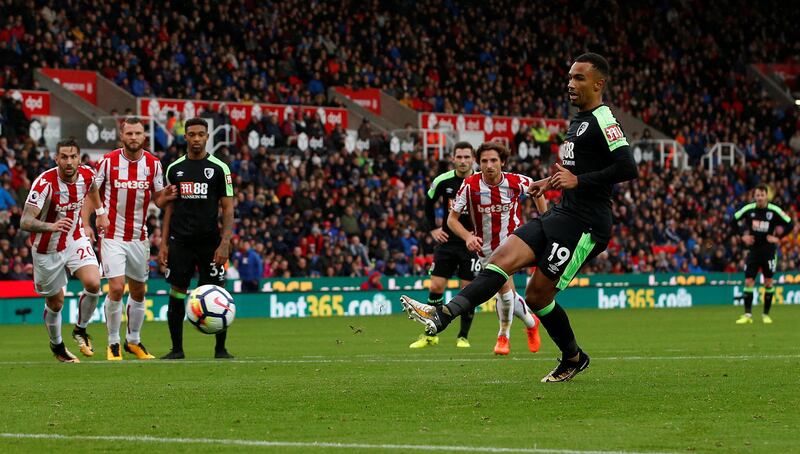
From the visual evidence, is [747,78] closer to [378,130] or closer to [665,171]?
[665,171]

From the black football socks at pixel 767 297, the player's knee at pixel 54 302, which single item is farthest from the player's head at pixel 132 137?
the black football socks at pixel 767 297

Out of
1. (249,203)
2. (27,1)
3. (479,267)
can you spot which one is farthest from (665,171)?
(479,267)

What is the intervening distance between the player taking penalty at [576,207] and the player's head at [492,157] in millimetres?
4913

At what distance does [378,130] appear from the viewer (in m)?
40.2

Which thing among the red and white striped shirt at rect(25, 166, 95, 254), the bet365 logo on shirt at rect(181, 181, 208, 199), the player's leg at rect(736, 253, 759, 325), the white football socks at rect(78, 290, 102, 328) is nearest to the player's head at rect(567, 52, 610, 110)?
the bet365 logo on shirt at rect(181, 181, 208, 199)

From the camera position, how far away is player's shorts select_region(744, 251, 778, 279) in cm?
2475

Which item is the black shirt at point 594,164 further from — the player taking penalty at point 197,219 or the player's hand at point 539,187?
the player taking penalty at point 197,219

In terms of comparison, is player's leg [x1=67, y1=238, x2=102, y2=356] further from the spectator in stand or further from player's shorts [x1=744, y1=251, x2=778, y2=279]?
the spectator in stand

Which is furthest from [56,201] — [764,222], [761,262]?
[761,262]

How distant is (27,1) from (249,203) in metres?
8.05

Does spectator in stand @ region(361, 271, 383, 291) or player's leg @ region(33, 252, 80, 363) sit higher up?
player's leg @ region(33, 252, 80, 363)

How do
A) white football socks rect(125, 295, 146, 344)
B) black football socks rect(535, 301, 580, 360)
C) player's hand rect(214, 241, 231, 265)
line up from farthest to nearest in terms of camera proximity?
1. white football socks rect(125, 295, 146, 344)
2. player's hand rect(214, 241, 231, 265)
3. black football socks rect(535, 301, 580, 360)

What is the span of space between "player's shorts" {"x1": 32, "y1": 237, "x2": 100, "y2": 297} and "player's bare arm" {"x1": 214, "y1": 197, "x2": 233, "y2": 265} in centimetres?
133

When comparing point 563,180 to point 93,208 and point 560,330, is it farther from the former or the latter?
point 93,208
